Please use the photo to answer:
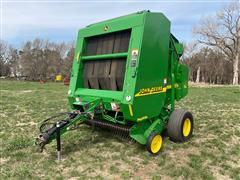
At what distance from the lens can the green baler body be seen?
4.19m

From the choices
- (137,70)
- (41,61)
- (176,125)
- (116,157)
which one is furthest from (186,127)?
(41,61)

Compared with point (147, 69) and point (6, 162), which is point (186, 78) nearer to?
point (147, 69)

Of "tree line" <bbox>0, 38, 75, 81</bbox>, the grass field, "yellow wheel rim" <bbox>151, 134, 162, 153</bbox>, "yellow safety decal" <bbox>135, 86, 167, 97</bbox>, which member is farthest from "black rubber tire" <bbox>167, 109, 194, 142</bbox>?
"tree line" <bbox>0, 38, 75, 81</bbox>

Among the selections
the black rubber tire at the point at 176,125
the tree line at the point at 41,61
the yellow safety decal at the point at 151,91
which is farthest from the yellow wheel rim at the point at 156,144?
the tree line at the point at 41,61

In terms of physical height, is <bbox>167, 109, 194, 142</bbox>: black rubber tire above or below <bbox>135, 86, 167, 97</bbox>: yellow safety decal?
below

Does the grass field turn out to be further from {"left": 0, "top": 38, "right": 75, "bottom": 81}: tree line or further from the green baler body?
{"left": 0, "top": 38, "right": 75, "bottom": 81}: tree line

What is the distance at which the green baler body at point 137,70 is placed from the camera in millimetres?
4188

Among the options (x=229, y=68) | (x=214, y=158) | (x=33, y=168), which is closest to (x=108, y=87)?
(x=33, y=168)

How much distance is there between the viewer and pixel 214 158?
438 centimetres

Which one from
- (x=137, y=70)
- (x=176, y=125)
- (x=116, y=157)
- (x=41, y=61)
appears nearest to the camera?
(x=137, y=70)

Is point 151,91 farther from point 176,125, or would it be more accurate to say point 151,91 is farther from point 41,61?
point 41,61

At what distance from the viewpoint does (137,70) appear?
13.5ft

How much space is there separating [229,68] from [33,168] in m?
51.0

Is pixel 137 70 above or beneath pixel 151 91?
above
